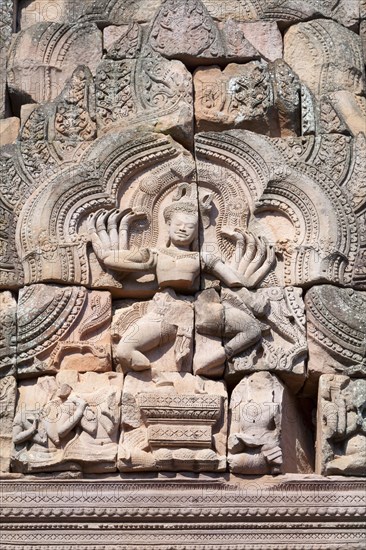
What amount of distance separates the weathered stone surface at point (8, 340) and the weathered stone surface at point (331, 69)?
6.78ft

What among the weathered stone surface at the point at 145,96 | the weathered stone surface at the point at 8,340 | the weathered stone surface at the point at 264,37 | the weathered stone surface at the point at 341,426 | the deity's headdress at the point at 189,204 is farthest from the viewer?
the weathered stone surface at the point at 264,37

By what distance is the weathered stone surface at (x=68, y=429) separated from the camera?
8398mm

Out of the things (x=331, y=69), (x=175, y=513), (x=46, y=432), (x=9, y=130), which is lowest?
(x=175, y=513)

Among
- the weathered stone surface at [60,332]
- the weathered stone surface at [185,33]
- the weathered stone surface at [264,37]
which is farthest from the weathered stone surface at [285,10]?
the weathered stone surface at [60,332]

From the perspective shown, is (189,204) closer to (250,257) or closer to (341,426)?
(250,257)

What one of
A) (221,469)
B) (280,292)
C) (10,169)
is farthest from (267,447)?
(10,169)

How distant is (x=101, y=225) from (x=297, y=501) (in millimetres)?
1862

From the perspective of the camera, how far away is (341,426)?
8570mm

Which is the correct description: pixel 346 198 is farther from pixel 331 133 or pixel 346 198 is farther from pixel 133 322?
pixel 133 322

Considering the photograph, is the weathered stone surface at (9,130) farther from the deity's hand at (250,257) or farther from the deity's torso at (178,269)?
the deity's hand at (250,257)

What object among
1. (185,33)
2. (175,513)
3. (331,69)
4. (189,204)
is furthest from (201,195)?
(175,513)

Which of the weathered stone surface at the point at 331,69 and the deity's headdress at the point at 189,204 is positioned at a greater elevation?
the weathered stone surface at the point at 331,69

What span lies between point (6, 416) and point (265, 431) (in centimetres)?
135

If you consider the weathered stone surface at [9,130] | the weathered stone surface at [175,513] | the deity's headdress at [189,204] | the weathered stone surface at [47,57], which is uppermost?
the weathered stone surface at [47,57]
